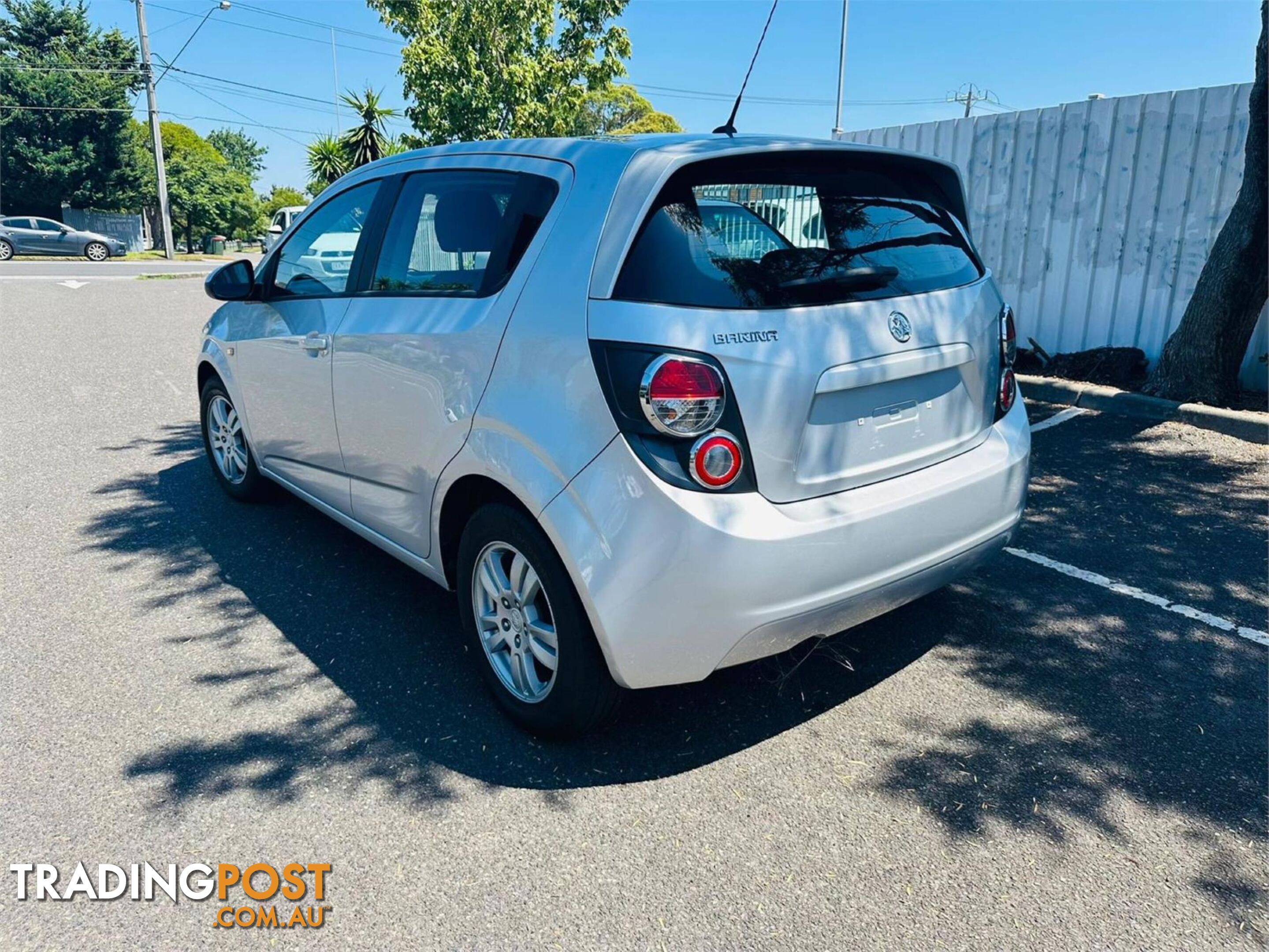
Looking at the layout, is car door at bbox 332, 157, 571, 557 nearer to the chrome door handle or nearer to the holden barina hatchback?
the holden barina hatchback

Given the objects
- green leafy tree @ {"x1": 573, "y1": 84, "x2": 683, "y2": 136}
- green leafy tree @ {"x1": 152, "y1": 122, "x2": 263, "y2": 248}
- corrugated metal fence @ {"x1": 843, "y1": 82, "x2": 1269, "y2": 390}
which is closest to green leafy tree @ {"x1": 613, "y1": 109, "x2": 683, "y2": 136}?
green leafy tree @ {"x1": 573, "y1": 84, "x2": 683, "y2": 136}

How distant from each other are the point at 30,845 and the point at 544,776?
1426 millimetres

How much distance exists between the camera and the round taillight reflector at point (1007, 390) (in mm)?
3309

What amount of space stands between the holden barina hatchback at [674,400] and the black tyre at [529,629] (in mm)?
10

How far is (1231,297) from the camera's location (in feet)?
22.8

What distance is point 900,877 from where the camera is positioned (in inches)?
97.4

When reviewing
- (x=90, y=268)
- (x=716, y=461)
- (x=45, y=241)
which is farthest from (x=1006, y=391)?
(x=45, y=241)

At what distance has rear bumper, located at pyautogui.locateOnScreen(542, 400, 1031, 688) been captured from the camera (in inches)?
98.4

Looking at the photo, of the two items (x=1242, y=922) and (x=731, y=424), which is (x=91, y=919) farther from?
(x=1242, y=922)

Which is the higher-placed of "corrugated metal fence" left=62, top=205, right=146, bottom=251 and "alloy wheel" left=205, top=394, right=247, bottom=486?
"corrugated metal fence" left=62, top=205, right=146, bottom=251

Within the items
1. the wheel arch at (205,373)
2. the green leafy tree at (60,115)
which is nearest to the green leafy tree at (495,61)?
the wheel arch at (205,373)

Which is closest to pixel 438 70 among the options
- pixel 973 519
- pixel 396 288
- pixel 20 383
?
pixel 20 383

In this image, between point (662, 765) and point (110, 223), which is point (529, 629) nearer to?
point (662, 765)

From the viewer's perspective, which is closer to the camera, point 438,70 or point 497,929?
point 497,929
